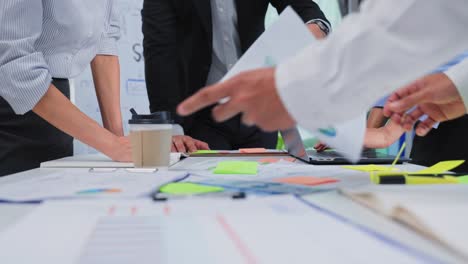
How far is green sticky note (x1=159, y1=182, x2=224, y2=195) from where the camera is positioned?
0.68 m

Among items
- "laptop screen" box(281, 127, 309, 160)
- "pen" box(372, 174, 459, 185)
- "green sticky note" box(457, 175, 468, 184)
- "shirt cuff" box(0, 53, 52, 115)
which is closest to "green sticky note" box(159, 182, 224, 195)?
"pen" box(372, 174, 459, 185)

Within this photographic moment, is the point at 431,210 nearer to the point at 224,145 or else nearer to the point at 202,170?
the point at 202,170

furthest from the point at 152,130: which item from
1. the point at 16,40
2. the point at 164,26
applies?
the point at 164,26

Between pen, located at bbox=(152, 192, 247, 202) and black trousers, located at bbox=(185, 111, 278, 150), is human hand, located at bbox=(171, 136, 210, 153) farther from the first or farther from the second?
pen, located at bbox=(152, 192, 247, 202)

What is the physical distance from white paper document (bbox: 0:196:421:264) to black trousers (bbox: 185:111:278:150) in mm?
1204

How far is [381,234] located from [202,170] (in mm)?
594

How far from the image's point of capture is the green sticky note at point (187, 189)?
26.8 inches

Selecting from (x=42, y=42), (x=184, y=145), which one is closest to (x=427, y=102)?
(x=184, y=145)

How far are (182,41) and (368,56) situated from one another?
4.63ft

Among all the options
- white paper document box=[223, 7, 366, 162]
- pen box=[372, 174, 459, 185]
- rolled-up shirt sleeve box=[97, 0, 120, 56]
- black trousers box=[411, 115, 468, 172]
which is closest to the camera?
pen box=[372, 174, 459, 185]

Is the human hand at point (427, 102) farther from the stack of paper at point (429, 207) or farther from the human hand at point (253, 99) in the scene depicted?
the human hand at point (253, 99)

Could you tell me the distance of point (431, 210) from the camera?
48cm

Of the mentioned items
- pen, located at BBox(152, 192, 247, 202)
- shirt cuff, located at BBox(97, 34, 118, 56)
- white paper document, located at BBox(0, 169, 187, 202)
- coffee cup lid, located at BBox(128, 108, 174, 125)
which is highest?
shirt cuff, located at BBox(97, 34, 118, 56)

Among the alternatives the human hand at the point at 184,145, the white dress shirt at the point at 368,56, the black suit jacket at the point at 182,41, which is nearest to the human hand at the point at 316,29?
the black suit jacket at the point at 182,41
